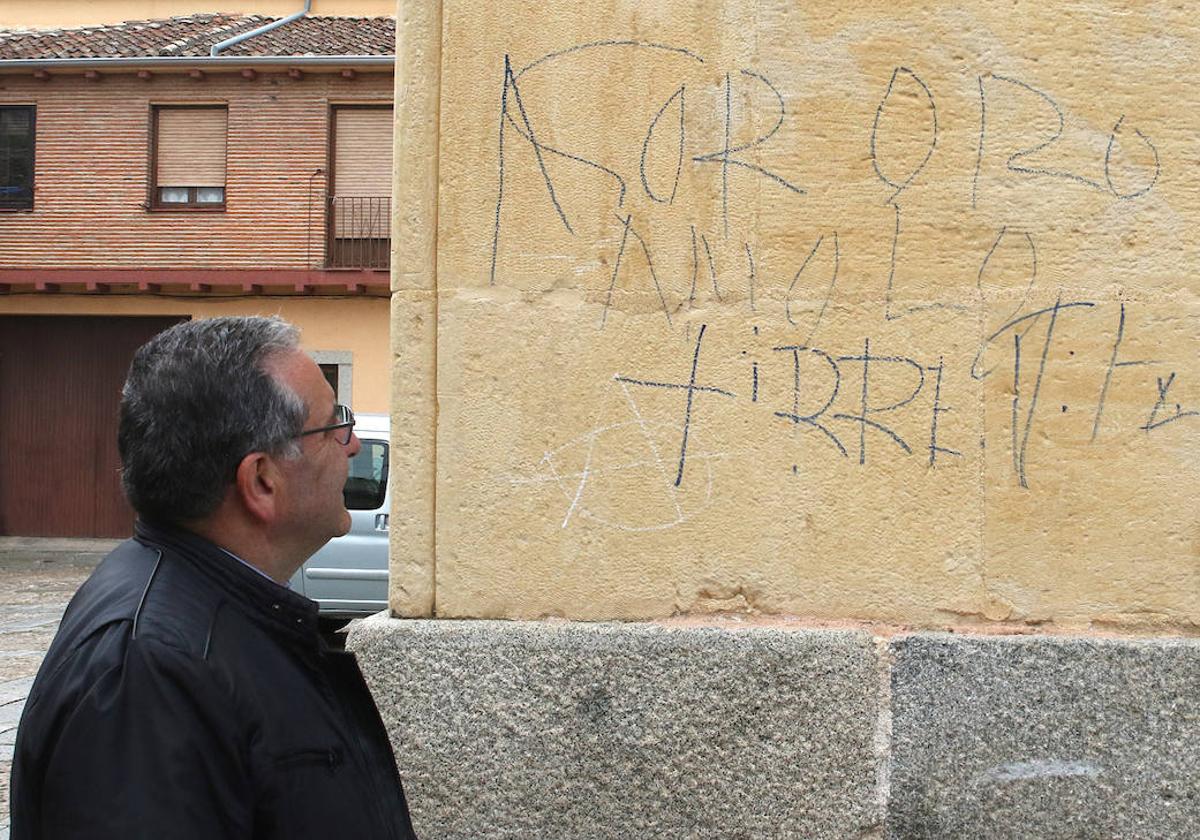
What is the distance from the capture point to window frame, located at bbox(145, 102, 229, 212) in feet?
69.5

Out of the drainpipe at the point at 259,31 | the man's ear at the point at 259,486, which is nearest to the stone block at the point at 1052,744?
the man's ear at the point at 259,486

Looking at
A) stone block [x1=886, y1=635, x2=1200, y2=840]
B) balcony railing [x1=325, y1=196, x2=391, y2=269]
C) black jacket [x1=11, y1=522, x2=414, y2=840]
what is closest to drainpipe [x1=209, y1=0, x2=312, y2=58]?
balcony railing [x1=325, y1=196, x2=391, y2=269]

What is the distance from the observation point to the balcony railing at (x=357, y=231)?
2086 centimetres

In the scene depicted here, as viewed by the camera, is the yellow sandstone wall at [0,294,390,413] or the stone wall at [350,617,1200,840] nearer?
the stone wall at [350,617,1200,840]

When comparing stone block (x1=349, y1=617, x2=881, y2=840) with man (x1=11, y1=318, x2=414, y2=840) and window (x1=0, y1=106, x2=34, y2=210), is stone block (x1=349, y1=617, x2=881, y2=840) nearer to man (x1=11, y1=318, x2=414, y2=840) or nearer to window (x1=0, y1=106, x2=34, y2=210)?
man (x1=11, y1=318, x2=414, y2=840)

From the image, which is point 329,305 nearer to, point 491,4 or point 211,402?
point 491,4

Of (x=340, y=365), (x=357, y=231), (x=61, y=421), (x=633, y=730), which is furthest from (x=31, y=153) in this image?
(x=633, y=730)

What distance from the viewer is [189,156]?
70.2 feet

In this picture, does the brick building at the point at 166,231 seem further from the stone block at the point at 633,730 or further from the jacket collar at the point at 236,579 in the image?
the jacket collar at the point at 236,579

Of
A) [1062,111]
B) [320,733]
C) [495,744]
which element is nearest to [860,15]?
[1062,111]

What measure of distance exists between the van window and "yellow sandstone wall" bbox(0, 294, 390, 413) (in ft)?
36.0

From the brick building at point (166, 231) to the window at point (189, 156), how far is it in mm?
34

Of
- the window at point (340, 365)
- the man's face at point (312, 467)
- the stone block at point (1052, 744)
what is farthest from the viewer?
the window at point (340, 365)

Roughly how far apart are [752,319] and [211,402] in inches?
78.9
